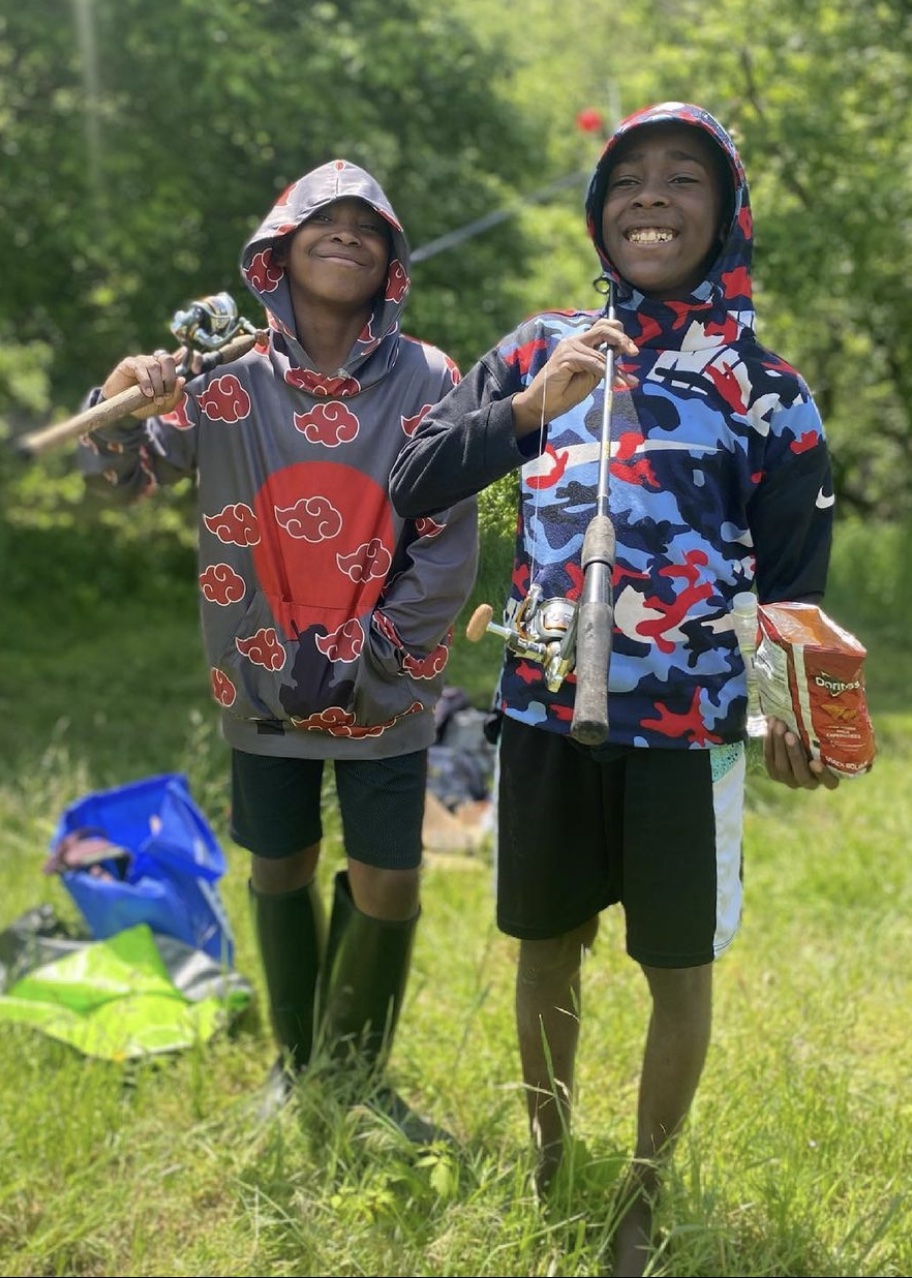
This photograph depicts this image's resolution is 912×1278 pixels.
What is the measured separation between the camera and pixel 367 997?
2686mm

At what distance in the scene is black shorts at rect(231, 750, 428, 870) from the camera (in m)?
2.50

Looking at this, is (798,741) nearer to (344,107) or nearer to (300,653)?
(300,653)

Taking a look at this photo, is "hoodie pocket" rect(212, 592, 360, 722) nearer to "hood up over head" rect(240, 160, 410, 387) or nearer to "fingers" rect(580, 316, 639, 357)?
"hood up over head" rect(240, 160, 410, 387)

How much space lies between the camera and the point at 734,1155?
7.93ft

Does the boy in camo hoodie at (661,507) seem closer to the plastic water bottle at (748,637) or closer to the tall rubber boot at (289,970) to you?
the plastic water bottle at (748,637)

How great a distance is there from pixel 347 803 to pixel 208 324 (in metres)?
0.96

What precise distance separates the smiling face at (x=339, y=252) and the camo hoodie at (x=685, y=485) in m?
0.46

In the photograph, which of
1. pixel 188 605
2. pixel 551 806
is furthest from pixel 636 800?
pixel 188 605

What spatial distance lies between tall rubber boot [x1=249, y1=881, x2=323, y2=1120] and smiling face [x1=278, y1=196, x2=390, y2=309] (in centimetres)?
125

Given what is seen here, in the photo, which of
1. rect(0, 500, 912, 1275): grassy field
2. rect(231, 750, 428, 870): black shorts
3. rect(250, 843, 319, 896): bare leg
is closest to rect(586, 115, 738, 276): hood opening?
rect(0, 500, 912, 1275): grassy field

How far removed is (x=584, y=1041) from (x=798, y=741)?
1375 millimetres

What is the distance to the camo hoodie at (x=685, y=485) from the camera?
1995 millimetres

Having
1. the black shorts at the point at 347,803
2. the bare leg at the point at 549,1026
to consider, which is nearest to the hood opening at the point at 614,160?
the black shorts at the point at 347,803

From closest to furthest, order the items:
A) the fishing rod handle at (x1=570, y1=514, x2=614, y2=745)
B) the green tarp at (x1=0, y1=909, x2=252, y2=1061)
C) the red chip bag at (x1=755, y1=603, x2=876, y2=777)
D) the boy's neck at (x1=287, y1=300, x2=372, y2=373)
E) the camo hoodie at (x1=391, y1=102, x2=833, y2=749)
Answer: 1. the fishing rod handle at (x1=570, y1=514, x2=614, y2=745)
2. the red chip bag at (x1=755, y1=603, x2=876, y2=777)
3. the camo hoodie at (x1=391, y1=102, x2=833, y2=749)
4. the boy's neck at (x1=287, y1=300, x2=372, y2=373)
5. the green tarp at (x1=0, y1=909, x2=252, y2=1061)
